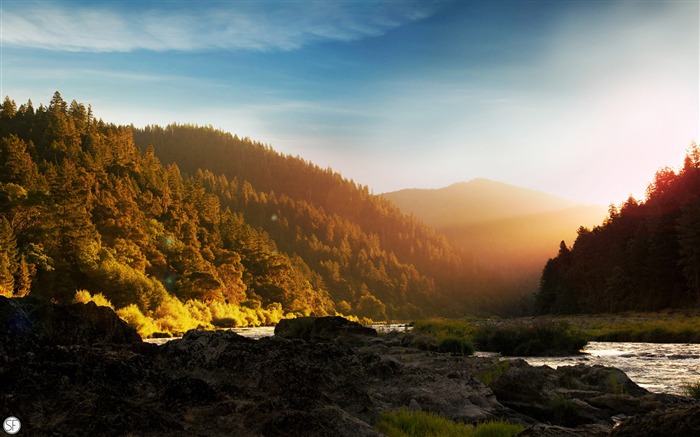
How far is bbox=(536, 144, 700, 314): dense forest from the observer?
8075 cm

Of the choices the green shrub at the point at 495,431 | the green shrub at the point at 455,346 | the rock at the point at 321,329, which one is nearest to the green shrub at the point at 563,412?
the green shrub at the point at 495,431

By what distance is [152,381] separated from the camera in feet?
28.3

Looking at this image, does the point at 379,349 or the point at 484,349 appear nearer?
the point at 379,349

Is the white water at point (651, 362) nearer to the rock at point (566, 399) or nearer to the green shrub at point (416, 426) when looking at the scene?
the rock at point (566, 399)

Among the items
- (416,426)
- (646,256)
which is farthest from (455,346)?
(646,256)

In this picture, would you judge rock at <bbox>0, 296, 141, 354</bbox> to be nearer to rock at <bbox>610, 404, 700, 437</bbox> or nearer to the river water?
rock at <bbox>610, 404, 700, 437</bbox>

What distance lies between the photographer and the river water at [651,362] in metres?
21.9

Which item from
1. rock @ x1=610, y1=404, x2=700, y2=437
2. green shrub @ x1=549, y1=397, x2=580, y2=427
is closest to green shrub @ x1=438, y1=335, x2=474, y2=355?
green shrub @ x1=549, y1=397, x2=580, y2=427

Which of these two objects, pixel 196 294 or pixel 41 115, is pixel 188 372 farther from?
pixel 41 115

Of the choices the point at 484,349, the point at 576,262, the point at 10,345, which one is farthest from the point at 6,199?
the point at 576,262

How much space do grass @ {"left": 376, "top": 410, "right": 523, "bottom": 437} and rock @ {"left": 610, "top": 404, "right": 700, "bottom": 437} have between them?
270 cm

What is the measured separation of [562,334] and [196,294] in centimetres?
7738

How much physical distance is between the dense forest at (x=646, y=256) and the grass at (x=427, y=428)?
77.8m

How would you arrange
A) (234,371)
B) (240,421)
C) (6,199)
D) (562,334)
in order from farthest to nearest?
(6,199) < (562,334) < (234,371) < (240,421)
